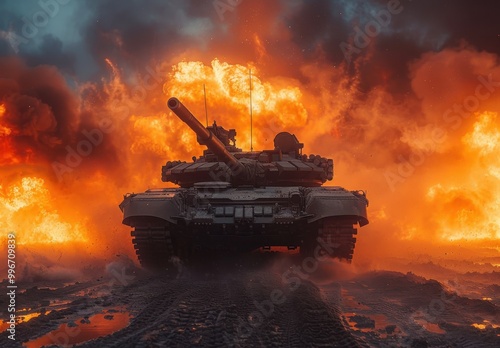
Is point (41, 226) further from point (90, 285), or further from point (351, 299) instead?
point (351, 299)

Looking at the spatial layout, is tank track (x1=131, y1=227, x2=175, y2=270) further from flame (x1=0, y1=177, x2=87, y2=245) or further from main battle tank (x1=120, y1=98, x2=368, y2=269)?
flame (x1=0, y1=177, x2=87, y2=245)

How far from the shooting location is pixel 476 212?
68.6 ft

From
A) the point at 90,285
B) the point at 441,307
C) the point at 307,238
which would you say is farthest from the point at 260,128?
the point at 441,307

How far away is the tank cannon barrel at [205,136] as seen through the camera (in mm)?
8949

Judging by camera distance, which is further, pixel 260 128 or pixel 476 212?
pixel 260 128

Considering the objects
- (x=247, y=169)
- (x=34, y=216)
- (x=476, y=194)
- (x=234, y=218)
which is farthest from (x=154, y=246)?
(x=476, y=194)

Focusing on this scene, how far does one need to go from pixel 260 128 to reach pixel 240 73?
2.62m

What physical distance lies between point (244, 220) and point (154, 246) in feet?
6.59

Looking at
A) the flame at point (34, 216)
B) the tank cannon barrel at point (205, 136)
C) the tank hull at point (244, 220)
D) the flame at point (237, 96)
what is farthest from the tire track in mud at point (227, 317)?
the flame at point (237, 96)

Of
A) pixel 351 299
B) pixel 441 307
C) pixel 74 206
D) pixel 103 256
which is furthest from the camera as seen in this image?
pixel 74 206

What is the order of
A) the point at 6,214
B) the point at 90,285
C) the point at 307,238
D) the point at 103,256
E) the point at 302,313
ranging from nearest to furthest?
the point at 302,313, the point at 90,285, the point at 307,238, the point at 103,256, the point at 6,214

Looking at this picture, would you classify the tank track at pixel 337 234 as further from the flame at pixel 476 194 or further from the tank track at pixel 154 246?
the flame at pixel 476 194

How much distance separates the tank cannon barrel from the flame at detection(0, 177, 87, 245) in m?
8.17

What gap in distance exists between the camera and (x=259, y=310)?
6.36 m
